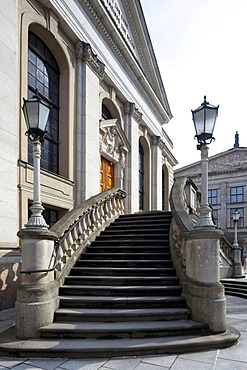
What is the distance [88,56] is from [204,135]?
8.57 meters

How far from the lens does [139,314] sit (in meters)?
5.60

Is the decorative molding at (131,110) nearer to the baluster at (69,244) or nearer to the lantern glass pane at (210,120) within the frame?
the baluster at (69,244)

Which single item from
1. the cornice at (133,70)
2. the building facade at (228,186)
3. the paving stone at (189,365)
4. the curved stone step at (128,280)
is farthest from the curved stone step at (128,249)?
the building facade at (228,186)

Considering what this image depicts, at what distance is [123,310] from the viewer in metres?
5.82

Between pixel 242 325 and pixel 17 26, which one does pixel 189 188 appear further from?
pixel 17 26

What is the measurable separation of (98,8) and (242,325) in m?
13.6

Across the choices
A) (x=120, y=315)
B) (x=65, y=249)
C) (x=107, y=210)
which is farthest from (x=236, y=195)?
(x=120, y=315)

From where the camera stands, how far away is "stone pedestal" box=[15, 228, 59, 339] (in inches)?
205

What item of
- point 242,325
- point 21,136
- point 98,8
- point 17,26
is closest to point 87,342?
point 242,325

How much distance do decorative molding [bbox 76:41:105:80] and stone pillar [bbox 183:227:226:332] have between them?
31.5 feet

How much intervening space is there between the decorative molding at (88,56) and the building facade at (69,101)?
0.04 metres

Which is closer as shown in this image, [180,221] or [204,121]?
[204,121]

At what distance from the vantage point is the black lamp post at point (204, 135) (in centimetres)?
604

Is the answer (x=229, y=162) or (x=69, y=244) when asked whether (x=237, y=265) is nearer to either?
(x=69, y=244)
